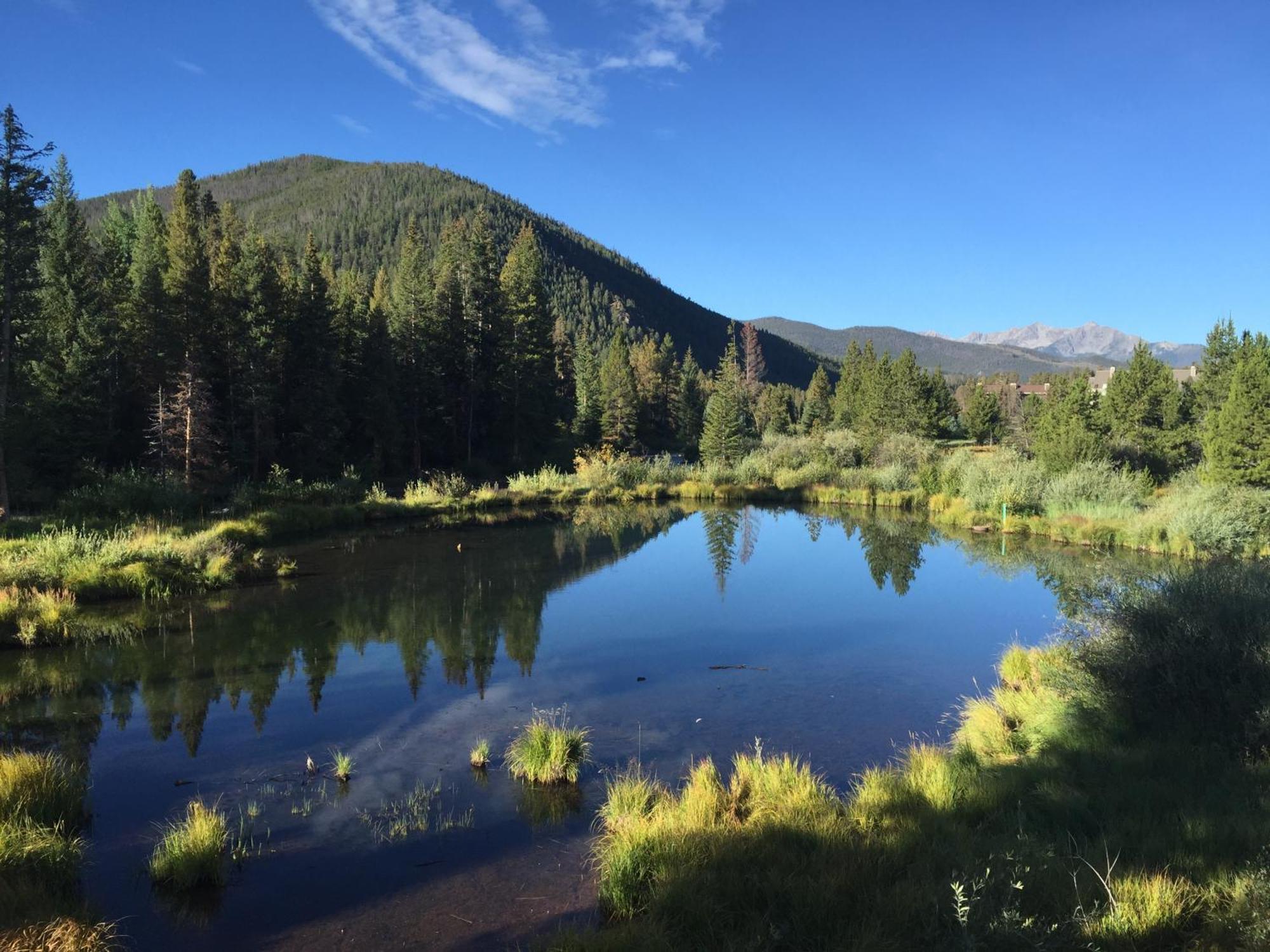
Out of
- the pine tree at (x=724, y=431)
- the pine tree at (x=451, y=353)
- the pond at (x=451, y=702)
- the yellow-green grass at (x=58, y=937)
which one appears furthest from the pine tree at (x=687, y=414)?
the yellow-green grass at (x=58, y=937)

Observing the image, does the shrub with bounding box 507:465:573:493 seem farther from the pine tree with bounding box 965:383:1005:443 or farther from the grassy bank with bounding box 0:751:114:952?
the pine tree with bounding box 965:383:1005:443

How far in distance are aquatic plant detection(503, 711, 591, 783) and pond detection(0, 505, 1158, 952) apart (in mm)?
167

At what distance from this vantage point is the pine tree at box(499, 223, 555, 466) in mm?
41156

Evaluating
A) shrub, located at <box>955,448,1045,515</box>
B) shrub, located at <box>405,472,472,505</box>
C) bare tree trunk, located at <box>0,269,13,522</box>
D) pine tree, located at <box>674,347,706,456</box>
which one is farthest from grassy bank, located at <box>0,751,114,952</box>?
pine tree, located at <box>674,347,706,456</box>

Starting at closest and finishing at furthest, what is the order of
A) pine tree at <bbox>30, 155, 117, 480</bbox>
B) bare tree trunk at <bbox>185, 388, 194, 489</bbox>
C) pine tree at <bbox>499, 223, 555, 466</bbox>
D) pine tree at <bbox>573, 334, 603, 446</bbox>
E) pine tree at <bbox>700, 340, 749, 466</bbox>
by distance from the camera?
bare tree trunk at <bbox>185, 388, 194, 489</bbox> → pine tree at <bbox>30, 155, 117, 480</bbox> → pine tree at <bbox>499, 223, 555, 466</bbox> → pine tree at <bbox>700, 340, 749, 466</bbox> → pine tree at <bbox>573, 334, 603, 446</bbox>

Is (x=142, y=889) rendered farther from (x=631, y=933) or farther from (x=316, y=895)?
(x=631, y=933)

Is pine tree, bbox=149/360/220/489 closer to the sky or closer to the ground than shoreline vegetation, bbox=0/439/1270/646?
closer to the sky

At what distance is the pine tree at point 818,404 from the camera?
237 ft

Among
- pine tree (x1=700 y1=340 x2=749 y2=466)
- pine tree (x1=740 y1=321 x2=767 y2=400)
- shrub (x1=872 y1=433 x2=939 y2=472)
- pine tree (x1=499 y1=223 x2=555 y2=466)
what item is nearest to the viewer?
shrub (x1=872 y1=433 x2=939 y2=472)

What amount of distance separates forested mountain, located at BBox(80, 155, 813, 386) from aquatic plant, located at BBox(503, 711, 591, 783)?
96.4 metres

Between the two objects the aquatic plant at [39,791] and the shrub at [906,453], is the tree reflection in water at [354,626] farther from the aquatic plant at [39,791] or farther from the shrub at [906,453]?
the shrub at [906,453]

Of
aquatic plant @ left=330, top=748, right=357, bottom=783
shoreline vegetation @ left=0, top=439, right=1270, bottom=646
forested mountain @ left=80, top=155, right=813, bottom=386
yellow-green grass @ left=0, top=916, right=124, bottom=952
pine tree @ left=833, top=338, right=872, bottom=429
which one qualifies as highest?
forested mountain @ left=80, top=155, right=813, bottom=386

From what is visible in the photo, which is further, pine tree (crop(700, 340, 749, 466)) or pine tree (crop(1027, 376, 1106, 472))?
pine tree (crop(700, 340, 749, 466))

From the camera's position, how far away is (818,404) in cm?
7419
